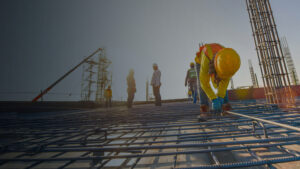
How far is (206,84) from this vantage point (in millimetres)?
2895

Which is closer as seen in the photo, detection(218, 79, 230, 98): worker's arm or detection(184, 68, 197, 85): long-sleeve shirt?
detection(218, 79, 230, 98): worker's arm

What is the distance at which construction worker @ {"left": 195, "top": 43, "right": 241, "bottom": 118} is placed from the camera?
224 centimetres

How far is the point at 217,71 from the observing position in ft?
7.91

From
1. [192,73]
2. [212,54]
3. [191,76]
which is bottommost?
[212,54]

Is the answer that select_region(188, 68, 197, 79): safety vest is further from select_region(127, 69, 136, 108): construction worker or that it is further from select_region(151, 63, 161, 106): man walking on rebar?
select_region(127, 69, 136, 108): construction worker

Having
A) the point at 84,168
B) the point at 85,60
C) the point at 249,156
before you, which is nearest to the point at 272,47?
the point at 249,156

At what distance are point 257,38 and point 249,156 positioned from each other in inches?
300

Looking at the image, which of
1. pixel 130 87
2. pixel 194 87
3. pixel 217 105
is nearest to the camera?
pixel 217 105

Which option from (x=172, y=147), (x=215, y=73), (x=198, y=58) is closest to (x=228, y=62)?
(x=215, y=73)

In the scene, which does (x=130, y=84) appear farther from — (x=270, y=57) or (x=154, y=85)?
(x=270, y=57)

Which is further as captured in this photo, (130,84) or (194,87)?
(130,84)

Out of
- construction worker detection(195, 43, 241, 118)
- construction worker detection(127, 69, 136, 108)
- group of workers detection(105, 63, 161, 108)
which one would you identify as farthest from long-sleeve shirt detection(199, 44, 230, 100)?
construction worker detection(127, 69, 136, 108)

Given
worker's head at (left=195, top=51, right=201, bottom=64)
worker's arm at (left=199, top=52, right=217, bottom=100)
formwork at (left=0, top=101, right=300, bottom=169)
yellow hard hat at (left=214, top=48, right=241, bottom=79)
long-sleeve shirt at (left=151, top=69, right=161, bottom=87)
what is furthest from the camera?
long-sleeve shirt at (left=151, top=69, right=161, bottom=87)

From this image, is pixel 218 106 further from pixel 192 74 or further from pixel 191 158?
pixel 192 74
